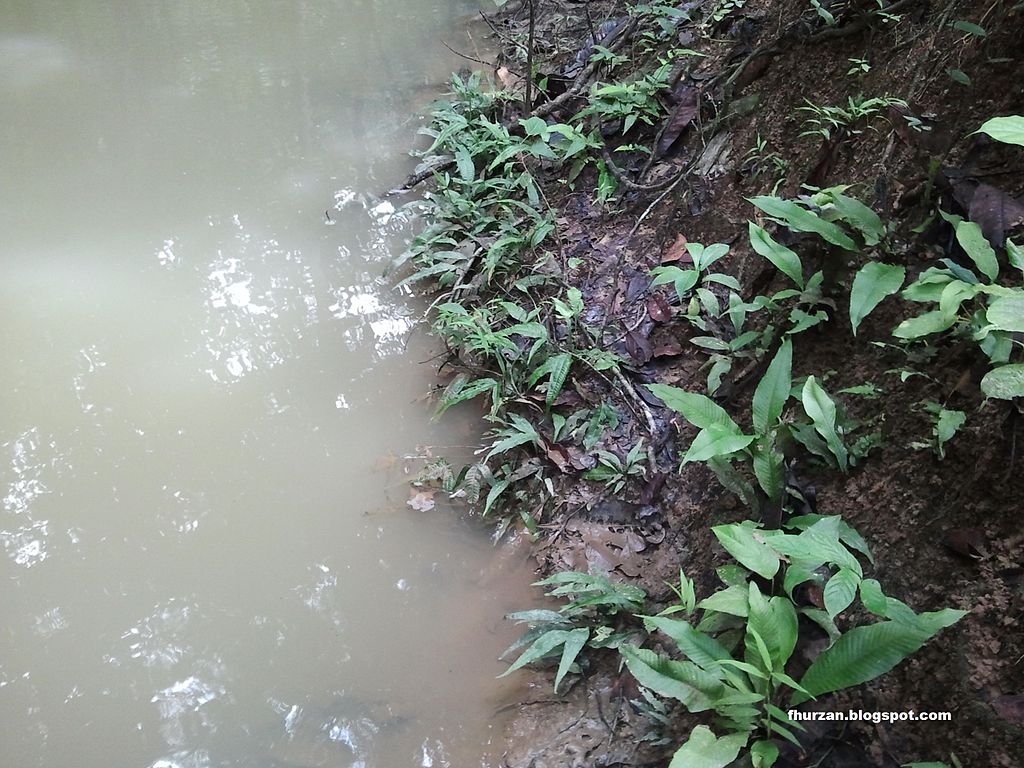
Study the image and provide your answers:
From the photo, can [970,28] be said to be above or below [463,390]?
above

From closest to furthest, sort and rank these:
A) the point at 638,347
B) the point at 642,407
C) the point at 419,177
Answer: the point at 642,407, the point at 638,347, the point at 419,177

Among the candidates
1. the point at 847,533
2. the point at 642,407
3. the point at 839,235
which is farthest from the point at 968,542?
the point at 642,407

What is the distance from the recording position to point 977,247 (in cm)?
170

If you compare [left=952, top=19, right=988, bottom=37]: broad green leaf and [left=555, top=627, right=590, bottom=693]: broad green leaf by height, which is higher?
[left=952, top=19, right=988, bottom=37]: broad green leaf

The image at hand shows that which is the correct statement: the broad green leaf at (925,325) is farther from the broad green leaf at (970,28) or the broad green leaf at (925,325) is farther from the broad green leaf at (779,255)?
the broad green leaf at (970,28)

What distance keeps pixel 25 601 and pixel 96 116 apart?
137 inches

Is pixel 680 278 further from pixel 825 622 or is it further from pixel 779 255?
pixel 825 622

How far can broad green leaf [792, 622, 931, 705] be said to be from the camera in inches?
56.7

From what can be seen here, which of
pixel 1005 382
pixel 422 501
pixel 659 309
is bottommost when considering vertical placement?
pixel 422 501

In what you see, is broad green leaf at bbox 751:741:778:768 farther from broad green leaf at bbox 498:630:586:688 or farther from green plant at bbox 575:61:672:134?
green plant at bbox 575:61:672:134

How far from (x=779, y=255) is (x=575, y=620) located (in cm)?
135

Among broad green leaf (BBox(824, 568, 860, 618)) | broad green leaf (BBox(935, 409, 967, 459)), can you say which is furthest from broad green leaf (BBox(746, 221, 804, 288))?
broad green leaf (BBox(824, 568, 860, 618))

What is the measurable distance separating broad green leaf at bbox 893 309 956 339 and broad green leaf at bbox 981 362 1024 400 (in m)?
0.23

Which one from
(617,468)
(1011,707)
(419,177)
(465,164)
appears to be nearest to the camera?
(1011,707)
